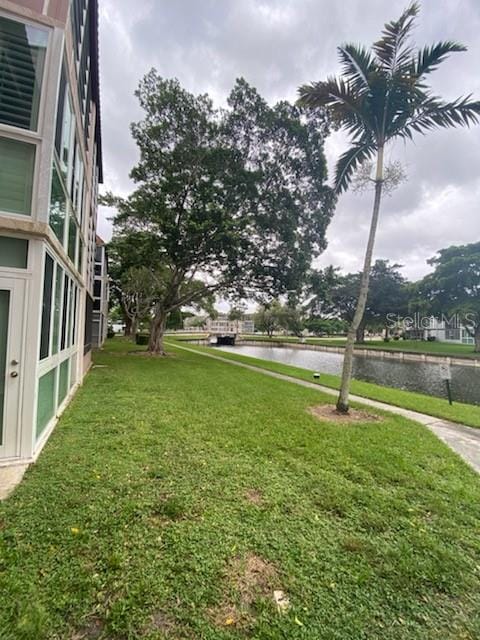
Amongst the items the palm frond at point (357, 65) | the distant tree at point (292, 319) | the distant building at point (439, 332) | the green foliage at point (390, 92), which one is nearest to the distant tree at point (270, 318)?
the distant tree at point (292, 319)

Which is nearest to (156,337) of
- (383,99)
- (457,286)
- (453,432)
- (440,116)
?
(453,432)

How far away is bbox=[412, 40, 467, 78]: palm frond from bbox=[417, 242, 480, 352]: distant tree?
28.4m

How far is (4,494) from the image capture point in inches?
107

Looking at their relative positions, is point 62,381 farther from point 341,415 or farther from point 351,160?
point 351,160

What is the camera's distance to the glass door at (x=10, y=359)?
3.16m

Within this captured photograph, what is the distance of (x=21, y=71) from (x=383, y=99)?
581 cm

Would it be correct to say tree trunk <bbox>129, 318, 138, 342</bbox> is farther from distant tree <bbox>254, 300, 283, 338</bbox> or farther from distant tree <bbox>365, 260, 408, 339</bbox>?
distant tree <bbox>365, 260, 408, 339</bbox>

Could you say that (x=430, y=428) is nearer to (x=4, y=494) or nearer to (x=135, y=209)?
(x=4, y=494)

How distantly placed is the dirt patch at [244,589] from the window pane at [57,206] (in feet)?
13.3

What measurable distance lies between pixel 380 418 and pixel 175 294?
1104 cm

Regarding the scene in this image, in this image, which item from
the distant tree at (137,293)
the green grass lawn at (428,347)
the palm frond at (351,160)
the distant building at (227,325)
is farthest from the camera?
the distant building at (227,325)

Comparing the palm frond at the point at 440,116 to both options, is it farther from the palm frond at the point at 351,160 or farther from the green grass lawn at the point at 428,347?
the green grass lawn at the point at 428,347

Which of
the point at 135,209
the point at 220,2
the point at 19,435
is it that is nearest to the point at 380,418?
A: the point at 19,435

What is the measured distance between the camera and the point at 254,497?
114 inches
